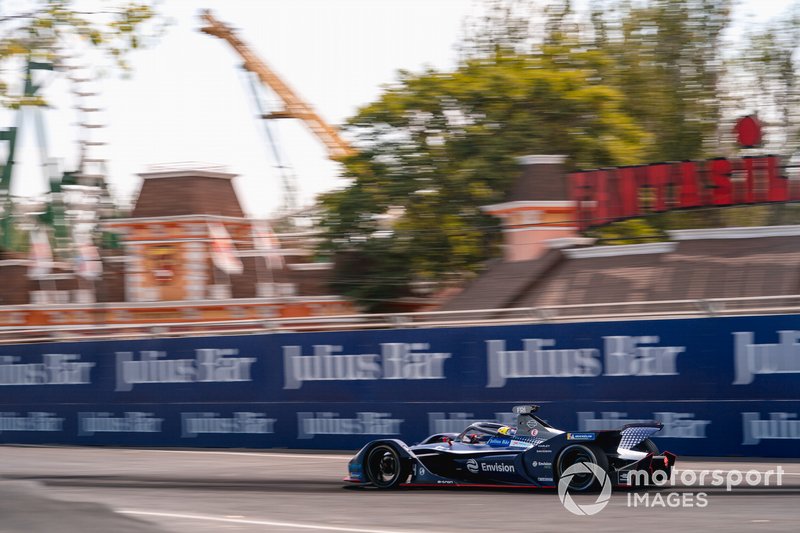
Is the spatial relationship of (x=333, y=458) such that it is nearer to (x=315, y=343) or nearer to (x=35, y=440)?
(x=315, y=343)

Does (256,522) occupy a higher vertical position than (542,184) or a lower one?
higher

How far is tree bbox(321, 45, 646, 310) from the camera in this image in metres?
36.4

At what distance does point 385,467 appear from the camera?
13.2 m

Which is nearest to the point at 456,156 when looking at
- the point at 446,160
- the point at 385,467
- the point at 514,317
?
the point at 446,160

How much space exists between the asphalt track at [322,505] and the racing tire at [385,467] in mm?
176

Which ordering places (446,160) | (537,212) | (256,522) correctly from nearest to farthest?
(256,522), (537,212), (446,160)

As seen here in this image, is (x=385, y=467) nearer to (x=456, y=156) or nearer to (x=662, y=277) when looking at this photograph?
(x=662, y=277)

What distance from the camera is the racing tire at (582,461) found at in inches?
439

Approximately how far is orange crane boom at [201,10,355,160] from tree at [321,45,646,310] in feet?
63.4

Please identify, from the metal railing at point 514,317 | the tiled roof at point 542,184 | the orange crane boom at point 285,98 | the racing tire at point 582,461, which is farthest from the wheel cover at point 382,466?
the orange crane boom at point 285,98

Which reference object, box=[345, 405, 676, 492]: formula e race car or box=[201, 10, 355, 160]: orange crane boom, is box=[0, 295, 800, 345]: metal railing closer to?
box=[345, 405, 676, 492]: formula e race car

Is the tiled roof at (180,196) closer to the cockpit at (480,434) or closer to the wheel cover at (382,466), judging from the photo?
the wheel cover at (382,466)

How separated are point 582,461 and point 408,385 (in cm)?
768

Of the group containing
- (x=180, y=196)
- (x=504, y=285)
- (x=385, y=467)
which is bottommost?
(x=504, y=285)
